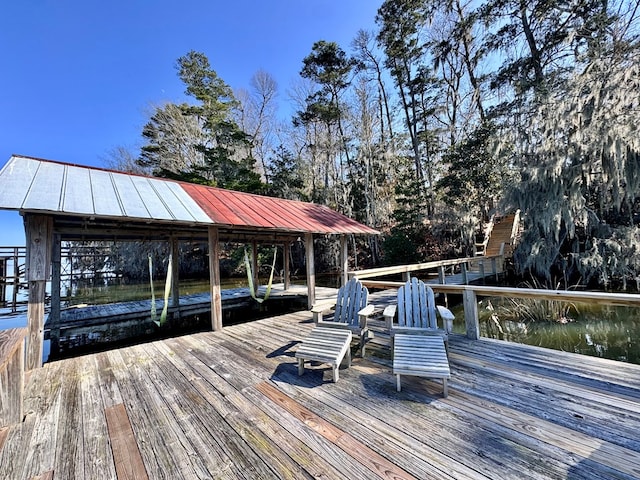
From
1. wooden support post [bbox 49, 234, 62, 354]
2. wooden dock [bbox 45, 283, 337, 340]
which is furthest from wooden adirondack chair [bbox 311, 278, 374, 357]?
wooden support post [bbox 49, 234, 62, 354]

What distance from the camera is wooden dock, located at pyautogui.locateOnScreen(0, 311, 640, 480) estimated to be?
1604 mm

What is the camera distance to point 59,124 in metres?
15.9

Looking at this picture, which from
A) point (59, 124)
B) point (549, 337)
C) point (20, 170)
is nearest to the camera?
point (20, 170)

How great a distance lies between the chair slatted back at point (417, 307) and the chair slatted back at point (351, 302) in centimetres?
49

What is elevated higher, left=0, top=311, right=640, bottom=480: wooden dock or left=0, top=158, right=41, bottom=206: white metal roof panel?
left=0, top=158, right=41, bottom=206: white metal roof panel

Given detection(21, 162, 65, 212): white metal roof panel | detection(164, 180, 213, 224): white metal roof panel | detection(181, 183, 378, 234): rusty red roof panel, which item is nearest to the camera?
detection(21, 162, 65, 212): white metal roof panel

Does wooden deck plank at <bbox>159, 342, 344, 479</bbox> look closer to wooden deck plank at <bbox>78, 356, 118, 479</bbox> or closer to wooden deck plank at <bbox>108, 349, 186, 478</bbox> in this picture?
wooden deck plank at <bbox>108, 349, 186, 478</bbox>

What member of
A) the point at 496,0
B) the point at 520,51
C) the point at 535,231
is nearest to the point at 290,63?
the point at 496,0

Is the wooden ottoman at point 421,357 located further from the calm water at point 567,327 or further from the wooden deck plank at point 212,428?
the calm water at point 567,327

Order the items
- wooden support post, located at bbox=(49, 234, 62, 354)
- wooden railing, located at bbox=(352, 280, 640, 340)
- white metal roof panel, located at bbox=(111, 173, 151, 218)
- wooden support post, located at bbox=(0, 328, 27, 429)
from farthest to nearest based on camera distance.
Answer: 1. wooden support post, located at bbox=(49, 234, 62, 354)
2. white metal roof panel, located at bbox=(111, 173, 151, 218)
3. wooden railing, located at bbox=(352, 280, 640, 340)
4. wooden support post, located at bbox=(0, 328, 27, 429)

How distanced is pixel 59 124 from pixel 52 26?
1026 cm

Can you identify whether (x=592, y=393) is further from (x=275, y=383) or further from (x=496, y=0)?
(x=496, y=0)

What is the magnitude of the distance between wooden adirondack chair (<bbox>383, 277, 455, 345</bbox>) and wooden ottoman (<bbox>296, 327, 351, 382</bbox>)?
595 mm

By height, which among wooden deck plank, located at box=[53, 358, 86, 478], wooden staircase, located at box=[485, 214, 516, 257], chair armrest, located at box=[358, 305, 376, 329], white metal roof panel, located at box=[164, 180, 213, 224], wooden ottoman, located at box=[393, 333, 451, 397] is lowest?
wooden deck plank, located at box=[53, 358, 86, 478]
